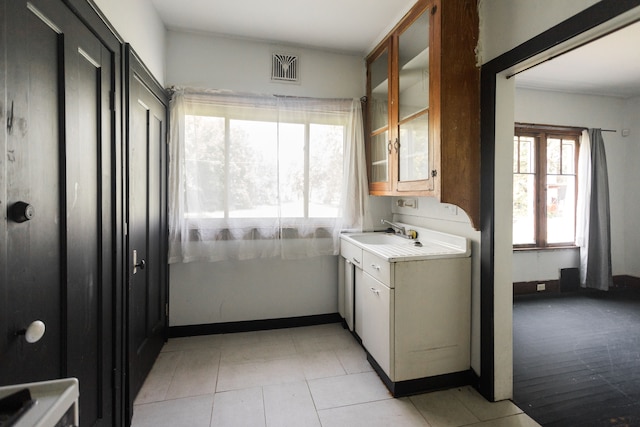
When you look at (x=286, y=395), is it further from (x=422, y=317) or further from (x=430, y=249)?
(x=430, y=249)

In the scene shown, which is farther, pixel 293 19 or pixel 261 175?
pixel 261 175

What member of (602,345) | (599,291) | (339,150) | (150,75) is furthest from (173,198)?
(599,291)

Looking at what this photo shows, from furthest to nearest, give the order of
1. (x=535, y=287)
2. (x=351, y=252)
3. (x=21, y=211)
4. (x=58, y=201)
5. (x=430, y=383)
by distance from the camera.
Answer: (x=535, y=287)
(x=351, y=252)
(x=430, y=383)
(x=58, y=201)
(x=21, y=211)

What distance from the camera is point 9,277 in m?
0.83

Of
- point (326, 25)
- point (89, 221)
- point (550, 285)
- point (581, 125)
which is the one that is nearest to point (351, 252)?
point (89, 221)

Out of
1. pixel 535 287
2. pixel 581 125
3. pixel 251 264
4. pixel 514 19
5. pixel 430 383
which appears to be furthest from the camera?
pixel 581 125

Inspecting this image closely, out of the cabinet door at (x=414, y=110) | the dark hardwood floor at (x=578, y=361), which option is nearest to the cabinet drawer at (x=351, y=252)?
the cabinet door at (x=414, y=110)

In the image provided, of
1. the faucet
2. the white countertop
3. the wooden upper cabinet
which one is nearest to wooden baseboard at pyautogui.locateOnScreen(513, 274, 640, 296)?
the faucet

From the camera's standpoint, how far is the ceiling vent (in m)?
2.70

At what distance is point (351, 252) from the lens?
2.53 m

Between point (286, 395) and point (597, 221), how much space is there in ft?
14.6

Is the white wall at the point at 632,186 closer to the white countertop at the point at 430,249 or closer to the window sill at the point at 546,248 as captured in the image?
the window sill at the point at 546,248

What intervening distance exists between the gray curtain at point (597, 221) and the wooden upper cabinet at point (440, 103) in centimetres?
324

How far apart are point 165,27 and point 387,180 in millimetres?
2313
